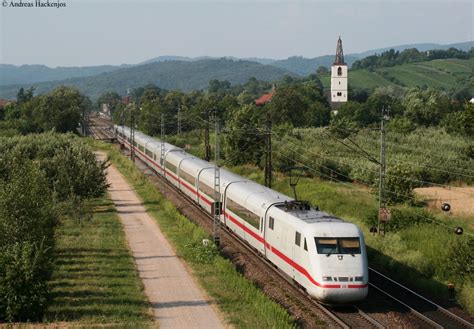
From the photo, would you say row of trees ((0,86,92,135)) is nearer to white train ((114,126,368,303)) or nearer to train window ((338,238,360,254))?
white train ((114,126,368,303))

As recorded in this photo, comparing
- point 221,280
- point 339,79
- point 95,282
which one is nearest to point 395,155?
point 221,280

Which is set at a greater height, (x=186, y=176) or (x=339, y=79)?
(x=339, y=79)

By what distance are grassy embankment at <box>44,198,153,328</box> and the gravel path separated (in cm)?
54

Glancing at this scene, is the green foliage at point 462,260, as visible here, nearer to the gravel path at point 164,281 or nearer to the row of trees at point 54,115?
the gravel path at point 164,281

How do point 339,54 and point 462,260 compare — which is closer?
point 462,260

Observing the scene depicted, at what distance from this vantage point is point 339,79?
592ft

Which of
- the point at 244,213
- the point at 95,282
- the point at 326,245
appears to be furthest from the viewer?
the point at 244,213

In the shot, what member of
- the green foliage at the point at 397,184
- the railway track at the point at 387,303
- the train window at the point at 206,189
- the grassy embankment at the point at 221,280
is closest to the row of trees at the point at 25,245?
the grassy embankment at the point at 221,280

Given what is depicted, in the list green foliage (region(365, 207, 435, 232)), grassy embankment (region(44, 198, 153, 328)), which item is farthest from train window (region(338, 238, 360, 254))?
green foliage (region(365, 207, 435, 232))

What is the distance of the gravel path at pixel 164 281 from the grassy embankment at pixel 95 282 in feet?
1.78

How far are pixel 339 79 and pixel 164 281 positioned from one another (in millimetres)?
158910

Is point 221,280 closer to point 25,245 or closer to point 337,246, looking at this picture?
point 337,246

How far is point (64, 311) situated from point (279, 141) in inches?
2327

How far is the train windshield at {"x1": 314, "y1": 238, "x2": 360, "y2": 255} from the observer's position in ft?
74.7
